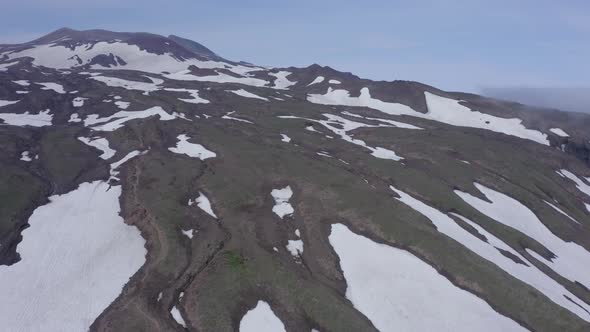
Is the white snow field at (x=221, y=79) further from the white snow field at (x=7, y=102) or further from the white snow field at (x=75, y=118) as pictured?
the white snow field at (x=75, y=118)

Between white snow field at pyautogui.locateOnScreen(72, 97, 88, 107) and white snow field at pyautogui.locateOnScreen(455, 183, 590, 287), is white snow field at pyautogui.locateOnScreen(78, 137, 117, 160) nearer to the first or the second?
white snow field at pyautogui.locateOnScreen(72, 97, 88, 107)

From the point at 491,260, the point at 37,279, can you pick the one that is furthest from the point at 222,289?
the point at 491,260

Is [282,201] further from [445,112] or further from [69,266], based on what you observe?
[445,112]

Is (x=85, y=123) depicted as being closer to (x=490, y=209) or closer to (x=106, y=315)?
(x=106, y=315)

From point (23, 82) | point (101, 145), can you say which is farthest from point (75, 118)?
point (23, 82)

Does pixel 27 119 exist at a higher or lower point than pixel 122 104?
lower

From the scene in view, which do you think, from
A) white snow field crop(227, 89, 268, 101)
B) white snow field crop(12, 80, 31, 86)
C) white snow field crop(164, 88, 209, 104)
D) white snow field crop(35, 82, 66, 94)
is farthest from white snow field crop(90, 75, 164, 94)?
white snow field crop(227, 89, 268, 101)

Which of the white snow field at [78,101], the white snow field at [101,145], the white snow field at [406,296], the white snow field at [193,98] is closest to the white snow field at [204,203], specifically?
the white snow field at [406,296]
